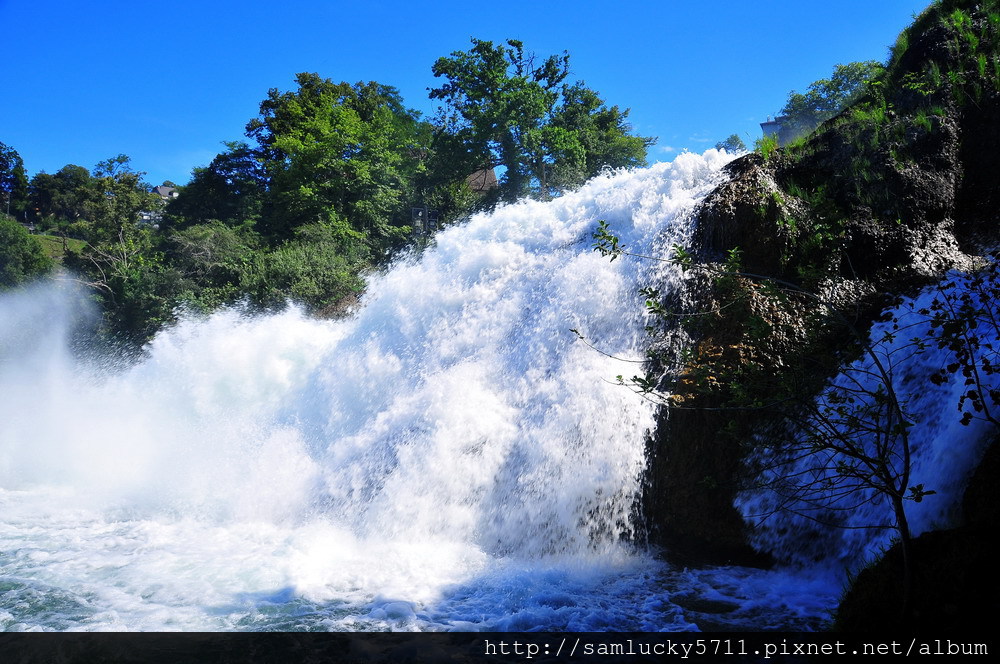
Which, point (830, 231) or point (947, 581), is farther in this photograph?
point (830, 231)

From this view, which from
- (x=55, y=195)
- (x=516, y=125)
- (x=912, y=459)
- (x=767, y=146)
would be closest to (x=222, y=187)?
(x=516, y=125)

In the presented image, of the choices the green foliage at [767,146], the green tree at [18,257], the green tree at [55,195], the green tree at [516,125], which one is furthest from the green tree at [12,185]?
the green foliage at [767,146]

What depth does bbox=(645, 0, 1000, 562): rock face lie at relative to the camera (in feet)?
18.7

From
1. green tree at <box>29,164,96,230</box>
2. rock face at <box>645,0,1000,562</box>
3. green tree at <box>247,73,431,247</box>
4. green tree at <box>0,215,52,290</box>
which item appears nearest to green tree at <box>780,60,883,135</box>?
green tree at <box>247,73,431,247</box>

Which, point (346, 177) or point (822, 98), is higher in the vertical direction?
point (822, 98)

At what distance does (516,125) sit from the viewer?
81.4 feet

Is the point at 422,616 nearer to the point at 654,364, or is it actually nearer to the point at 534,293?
the point at 654,364

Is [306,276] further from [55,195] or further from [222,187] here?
[55,195]

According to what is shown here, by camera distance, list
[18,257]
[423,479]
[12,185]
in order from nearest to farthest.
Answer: [423,479]
[18,257]
[12,185]

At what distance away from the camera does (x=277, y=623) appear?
497cm

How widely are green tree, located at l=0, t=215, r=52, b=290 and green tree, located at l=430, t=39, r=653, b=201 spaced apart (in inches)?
897

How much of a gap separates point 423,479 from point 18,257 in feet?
118

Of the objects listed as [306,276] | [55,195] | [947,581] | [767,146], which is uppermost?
[55,195]

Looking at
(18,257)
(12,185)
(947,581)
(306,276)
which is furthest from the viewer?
(12,185)
